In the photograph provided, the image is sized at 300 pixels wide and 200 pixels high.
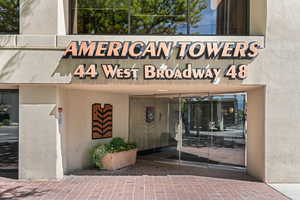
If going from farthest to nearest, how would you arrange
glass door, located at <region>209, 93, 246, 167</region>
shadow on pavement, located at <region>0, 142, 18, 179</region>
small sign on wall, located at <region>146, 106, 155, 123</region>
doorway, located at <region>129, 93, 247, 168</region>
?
small sign on wall, located at <region>146, 106, 155, 123</region> → doorway, located at <region>129, 93, 247, 168</region> → glass door, located at <region>209, 93, 246, 167</region> → shadow on pavement, located at <region>0, 142, 18, 179</region>

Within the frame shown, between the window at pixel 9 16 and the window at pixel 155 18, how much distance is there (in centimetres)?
168

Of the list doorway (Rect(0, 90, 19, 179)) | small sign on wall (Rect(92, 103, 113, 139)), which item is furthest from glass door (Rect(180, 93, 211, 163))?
doorway (Rect(0, 90, 19, 179))

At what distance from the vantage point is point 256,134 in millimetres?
7766

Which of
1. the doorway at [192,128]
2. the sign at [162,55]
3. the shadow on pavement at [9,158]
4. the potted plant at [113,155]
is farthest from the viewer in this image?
the doorway at [192,128]

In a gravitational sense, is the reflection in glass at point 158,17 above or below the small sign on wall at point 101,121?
above

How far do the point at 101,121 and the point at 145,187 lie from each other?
3.60m

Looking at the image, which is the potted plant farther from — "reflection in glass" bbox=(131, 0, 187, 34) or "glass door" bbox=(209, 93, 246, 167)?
"reflection in glass" bbox=(131, 0, 187, 34)

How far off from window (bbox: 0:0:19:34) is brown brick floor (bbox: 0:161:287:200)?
15.0 feet

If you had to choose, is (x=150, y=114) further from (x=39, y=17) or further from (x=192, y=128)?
(x=39, y=17)

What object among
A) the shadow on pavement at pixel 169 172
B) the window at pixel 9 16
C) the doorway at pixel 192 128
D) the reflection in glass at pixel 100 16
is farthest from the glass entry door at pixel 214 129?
the window at pixel 9 16

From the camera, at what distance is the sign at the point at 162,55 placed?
23.3 ft

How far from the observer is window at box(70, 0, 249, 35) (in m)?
7.95

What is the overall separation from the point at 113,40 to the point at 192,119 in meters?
4.57

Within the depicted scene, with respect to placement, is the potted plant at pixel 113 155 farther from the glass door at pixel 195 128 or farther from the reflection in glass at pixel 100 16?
the reflection in glass at pixel 100 16
